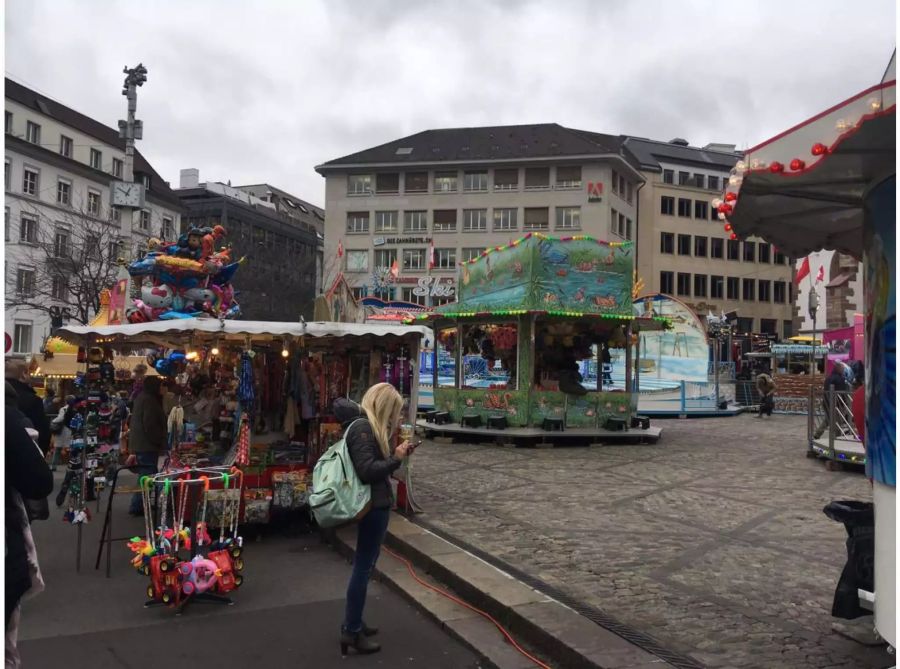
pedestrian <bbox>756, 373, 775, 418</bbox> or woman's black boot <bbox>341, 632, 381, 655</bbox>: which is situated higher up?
pedestrian <bbox>756, 373, 775, 418</bbox>

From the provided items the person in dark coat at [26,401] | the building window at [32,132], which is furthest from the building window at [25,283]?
the person in dark coat at [26,401]

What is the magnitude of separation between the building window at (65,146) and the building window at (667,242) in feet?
144

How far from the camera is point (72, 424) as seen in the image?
29.1 ft

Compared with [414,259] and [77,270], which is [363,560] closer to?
[77,270]

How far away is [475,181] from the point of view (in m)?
56.7

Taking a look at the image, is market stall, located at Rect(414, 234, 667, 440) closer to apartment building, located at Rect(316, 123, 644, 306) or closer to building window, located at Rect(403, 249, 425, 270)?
apartment building, located at Rect(316, 123, 644, 306)

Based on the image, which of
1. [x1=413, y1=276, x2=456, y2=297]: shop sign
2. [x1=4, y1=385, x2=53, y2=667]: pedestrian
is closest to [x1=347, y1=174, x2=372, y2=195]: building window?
[x1=413, y1=276, x2=456, y2=297]: shop sign

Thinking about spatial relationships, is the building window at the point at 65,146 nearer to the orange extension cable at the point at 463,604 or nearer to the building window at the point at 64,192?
the building window at the point at 64,192

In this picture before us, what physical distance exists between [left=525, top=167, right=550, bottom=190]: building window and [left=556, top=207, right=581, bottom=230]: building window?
7.62 ft

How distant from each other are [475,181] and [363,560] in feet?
176

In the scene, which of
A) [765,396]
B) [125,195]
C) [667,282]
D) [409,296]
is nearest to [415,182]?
[409,296]

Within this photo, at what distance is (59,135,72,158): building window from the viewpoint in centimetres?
4509

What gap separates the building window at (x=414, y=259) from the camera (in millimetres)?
57375

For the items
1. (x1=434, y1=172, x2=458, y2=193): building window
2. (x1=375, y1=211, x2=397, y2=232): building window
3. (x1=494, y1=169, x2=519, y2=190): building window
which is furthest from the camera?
(x1=375, y1=211, x2=397, y2=232): building window
